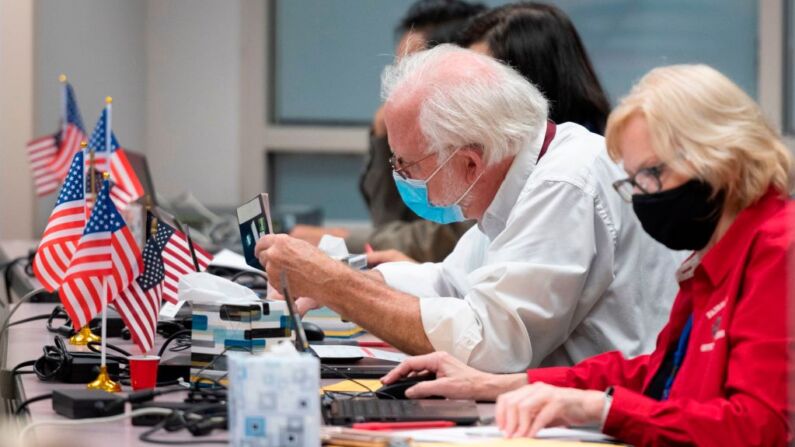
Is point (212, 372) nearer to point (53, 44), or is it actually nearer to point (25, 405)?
point (25, 405)

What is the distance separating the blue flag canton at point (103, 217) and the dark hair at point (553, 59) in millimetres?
1188

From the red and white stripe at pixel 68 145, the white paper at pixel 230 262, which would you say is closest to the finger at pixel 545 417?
the white paper at pixel 230 262

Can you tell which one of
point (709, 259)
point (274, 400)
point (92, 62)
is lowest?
point (274, 400)

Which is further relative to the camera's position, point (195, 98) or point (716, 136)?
point (195, 98)

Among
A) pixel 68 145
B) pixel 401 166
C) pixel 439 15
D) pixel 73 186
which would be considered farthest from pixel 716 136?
pixel 68 145

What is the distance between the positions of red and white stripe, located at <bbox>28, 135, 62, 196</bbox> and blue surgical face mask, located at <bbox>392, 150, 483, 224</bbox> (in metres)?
2.54

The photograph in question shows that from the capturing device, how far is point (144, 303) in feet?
7.17

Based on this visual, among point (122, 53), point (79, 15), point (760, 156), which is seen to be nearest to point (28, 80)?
point (79, 15)

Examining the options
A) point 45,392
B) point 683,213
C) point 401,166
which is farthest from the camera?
point 401,166

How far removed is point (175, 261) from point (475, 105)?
80 centimetres

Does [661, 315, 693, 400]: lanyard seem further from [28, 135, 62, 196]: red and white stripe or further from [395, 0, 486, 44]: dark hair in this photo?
[28, 135, 62, 196]: red and white stripe

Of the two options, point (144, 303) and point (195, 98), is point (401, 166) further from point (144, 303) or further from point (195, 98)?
point (195, 98)

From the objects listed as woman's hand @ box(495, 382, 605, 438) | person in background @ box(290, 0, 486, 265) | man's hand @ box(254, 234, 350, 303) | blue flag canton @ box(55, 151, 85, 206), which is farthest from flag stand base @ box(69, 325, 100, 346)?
person in background @ box(290, 0, 486, 265)

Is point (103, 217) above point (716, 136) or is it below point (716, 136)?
below
